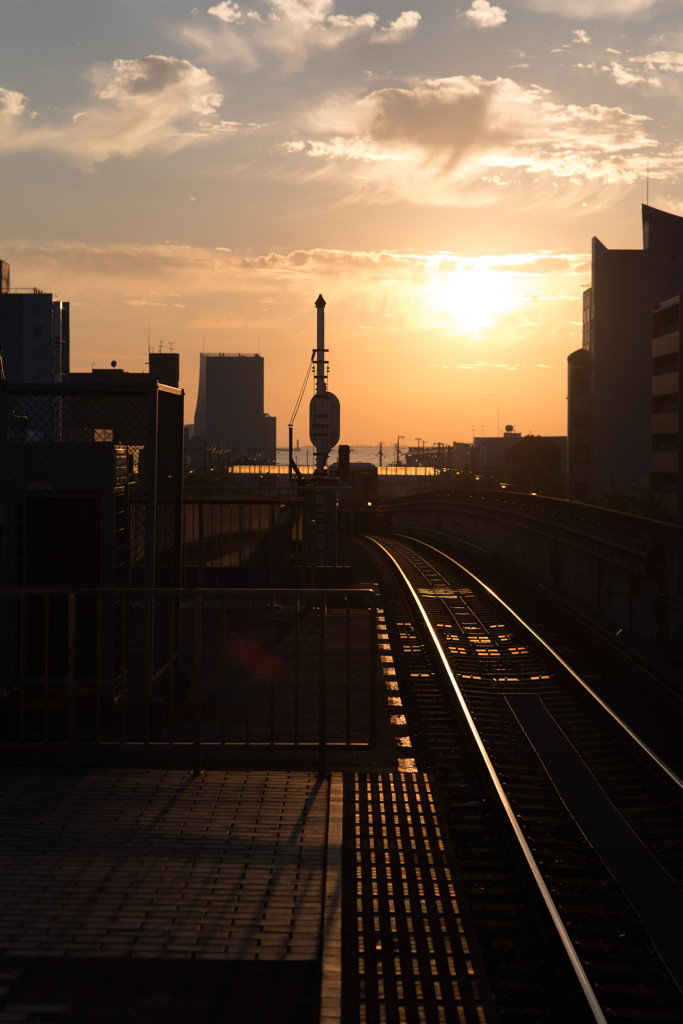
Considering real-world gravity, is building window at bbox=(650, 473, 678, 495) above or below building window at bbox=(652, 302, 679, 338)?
below

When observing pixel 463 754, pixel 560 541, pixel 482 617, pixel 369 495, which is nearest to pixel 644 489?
pixel 369 495

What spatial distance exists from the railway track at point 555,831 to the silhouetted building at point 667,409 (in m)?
42.8

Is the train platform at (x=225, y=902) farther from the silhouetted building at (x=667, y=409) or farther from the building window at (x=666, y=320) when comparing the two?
the building window at (x=666, y=320)

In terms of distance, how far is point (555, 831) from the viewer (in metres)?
7.71

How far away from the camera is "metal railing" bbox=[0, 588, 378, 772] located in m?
7.26

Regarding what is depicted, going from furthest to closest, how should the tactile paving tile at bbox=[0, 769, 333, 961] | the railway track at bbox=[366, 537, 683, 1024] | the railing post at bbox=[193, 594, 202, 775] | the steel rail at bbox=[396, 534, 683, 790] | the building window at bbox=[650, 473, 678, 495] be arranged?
the building window at bbox=[650, 473, 678, 495], the steel rail at bbox=[396, 534, 683, 790], the railing post at bbox=[193, 594, 202, 775], the railway track at bbox=[366, 537, 683, 1024], the tactile paving tile at bbox=[0, 769, 333, 961]

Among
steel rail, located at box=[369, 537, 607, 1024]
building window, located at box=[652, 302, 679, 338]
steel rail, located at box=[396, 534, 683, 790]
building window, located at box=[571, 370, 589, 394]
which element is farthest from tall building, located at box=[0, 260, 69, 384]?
steel rail, located at box=[369, 537, 607, 1024]

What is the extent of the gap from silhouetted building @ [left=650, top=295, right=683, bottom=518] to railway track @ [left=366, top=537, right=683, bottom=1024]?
4283 cm

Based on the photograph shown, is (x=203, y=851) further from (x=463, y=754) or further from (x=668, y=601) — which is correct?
(x=668, y=601)

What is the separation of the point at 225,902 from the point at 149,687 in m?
2.94

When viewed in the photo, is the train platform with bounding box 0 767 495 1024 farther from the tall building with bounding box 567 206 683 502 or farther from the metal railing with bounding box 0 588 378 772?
the tall building with bounding box 567 206 683 502

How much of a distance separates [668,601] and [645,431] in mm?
63785

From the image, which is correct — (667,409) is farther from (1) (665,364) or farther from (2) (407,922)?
(2) (407,922)

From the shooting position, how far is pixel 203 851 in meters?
6.07
